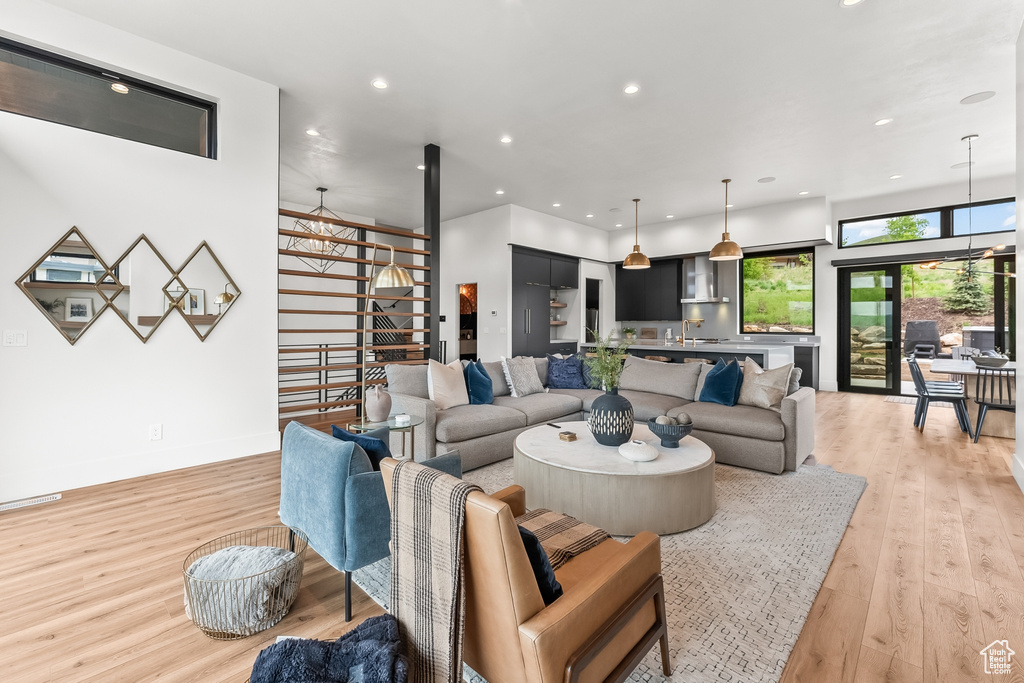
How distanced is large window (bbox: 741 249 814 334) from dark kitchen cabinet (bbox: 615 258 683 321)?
120cm

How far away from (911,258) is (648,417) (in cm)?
591

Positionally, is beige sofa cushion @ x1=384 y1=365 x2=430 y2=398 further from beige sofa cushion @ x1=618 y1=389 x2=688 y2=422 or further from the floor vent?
the floor vent

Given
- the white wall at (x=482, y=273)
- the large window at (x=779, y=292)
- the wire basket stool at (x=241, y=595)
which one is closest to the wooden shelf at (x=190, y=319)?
the wire basket stool at (x=241, y=595)

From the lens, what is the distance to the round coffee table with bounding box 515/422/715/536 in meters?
2.59

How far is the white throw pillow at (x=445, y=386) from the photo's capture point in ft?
13.6

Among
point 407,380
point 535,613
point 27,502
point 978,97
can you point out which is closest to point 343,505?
point 535,613

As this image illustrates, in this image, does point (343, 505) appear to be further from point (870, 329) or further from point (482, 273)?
point (870, 329)

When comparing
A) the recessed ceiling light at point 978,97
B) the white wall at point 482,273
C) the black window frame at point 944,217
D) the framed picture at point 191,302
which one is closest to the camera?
the framed picture at point 191,302

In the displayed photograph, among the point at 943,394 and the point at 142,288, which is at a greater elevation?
A: the point at 142,288

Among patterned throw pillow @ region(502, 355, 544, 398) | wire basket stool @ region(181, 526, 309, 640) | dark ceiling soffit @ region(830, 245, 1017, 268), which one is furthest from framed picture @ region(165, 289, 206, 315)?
dark ceiling soffit @ region(830, 245, 1017, 268)

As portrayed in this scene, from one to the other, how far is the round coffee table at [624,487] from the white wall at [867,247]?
21.3 feet

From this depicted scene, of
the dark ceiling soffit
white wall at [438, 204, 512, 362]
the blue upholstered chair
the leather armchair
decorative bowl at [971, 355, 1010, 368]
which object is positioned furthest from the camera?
white wall at [438, 204, 512, 362]

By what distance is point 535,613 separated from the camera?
1151 millimetres

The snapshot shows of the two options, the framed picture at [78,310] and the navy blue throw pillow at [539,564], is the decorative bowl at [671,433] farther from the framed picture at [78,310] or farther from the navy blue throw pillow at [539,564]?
the framed picture at [78,310]
